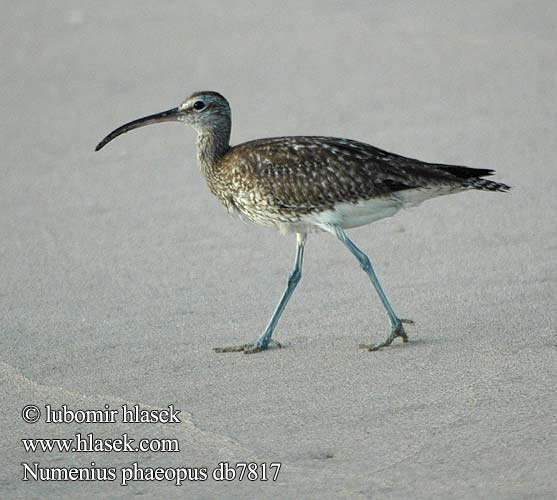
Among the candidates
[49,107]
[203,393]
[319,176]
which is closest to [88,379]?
[203,393]

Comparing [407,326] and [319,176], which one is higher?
[319,176]

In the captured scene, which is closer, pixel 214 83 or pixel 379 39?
pixel 214 83

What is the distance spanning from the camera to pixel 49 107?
44.8ft

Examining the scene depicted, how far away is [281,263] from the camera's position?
959cm

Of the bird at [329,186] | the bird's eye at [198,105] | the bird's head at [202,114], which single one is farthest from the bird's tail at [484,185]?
the bird's eye at [198,105]

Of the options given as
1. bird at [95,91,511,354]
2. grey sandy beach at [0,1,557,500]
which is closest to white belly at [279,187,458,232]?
bird at [95,91,511,354]

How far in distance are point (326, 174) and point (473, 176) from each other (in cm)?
96

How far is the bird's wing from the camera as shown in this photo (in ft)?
25.9

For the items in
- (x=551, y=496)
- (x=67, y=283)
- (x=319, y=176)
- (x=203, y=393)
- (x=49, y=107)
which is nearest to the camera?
(x=551, y=496)

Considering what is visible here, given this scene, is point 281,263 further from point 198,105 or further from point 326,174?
point 326,174

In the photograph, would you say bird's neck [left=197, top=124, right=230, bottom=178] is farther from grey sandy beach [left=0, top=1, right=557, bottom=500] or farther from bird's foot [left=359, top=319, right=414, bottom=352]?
bird's foot [left=359, top=319, right=414, bottom=352]

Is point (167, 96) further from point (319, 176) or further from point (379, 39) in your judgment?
point (319, 176)

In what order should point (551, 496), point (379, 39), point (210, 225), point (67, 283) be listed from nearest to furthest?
point (551, 496)
point (67, 283)
point (210, 225)
point (379, 39)

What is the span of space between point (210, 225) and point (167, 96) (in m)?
3.76
